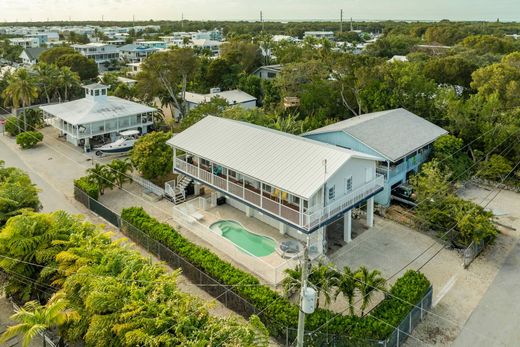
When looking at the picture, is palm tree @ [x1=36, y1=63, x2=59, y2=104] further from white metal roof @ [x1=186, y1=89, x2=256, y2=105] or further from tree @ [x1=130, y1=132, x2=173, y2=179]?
tree @ [x1=130, y1=132, x2=173, y2=179]

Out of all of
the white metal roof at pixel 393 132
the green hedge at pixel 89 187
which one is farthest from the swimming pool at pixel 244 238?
the white metal roof at pixel 393 132

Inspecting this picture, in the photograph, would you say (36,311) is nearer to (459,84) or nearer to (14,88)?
(14,88)

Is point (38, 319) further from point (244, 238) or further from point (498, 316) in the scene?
point (498, 316)

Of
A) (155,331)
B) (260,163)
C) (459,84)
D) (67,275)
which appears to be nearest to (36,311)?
(67,275)

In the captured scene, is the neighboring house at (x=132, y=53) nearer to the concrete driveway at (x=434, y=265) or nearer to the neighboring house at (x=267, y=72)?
the neighboring house at (x=267, y=72)

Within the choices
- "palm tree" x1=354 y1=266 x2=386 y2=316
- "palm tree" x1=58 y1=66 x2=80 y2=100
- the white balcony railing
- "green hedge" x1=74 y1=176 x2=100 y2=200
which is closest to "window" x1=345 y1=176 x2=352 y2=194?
the white balcony railing

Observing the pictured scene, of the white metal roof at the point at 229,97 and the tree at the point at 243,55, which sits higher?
the tree at the point at 243,55
